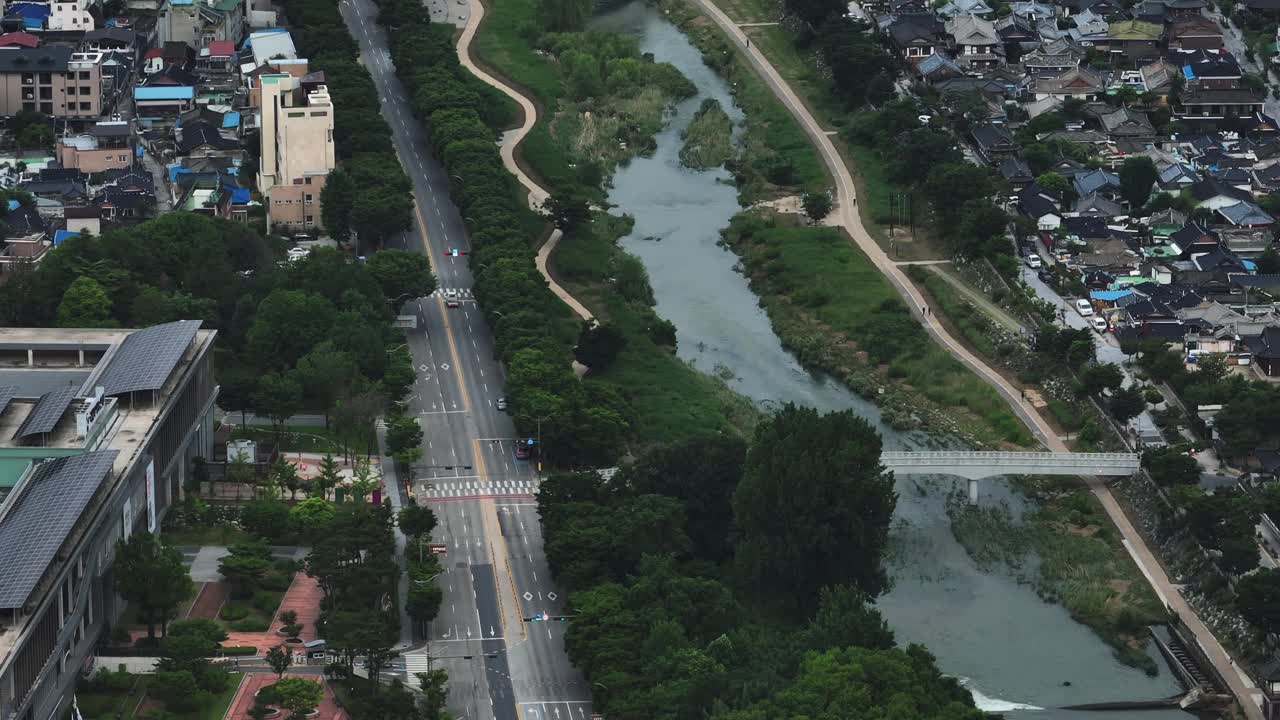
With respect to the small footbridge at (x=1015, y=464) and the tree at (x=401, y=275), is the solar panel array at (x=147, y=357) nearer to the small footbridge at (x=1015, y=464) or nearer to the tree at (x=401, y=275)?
the tree at (x=401, y=275)

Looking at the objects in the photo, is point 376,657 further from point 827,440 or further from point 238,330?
point 238,330

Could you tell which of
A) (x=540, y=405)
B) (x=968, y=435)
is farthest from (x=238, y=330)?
(x=968, y=435)

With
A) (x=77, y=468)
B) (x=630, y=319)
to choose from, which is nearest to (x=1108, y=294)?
(x=630, y=319)

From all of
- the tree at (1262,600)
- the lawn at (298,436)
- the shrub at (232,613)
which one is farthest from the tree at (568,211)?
the tree at (1262,600)

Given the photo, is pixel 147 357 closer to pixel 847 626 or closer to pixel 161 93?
pixel 847 626

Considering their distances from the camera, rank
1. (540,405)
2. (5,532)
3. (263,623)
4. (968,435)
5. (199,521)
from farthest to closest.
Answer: (968,435) → (540,405) → (199,521) → (263,623) → (5,532)

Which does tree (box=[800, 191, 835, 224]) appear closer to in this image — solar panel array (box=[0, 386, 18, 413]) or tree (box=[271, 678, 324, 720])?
solar panel array (box=[0, 386, 18, 413])
